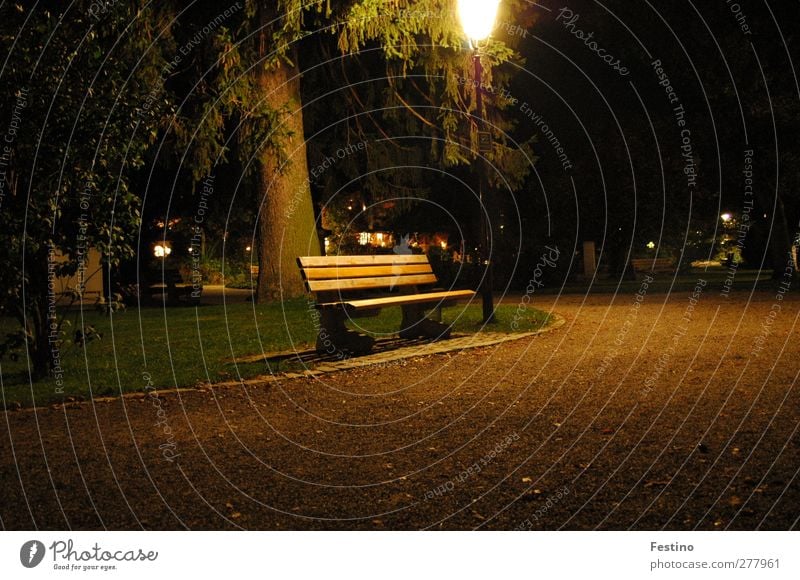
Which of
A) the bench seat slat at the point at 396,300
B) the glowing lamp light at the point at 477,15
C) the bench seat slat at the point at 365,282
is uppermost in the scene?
the glowing lamp light at the point at 477,15

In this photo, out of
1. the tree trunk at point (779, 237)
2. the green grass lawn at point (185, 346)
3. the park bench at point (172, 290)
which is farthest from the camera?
the tree trunk at point (779, 237)

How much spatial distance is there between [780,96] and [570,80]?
36.2 ft

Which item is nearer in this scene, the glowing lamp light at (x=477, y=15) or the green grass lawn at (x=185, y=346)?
the green grass lawn at (x=185, y=346)

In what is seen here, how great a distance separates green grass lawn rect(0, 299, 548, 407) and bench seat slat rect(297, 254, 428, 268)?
1108 mm

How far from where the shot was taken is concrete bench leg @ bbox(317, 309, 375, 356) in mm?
9922

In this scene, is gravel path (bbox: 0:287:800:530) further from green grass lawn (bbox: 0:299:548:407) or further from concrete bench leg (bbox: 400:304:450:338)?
concrete bench leg (bbox: 400:304:450:338)

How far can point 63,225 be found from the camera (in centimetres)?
852

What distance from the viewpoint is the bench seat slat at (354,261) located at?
32.8 feet

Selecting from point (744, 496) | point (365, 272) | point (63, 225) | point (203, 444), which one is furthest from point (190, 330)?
point (744, 496)

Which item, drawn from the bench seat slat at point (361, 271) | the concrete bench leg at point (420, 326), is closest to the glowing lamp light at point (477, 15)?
the bench seat slat at point (361, 271)

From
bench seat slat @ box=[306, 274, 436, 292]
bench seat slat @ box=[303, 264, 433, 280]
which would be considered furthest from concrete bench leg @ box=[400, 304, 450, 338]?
bench seat slat @ box=[303, 264, 433, 280]

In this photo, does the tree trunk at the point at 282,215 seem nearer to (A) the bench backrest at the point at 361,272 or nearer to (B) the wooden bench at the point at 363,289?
(B) the wooden bench at the point at 363,289

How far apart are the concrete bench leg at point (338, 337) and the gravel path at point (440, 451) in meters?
1.05
